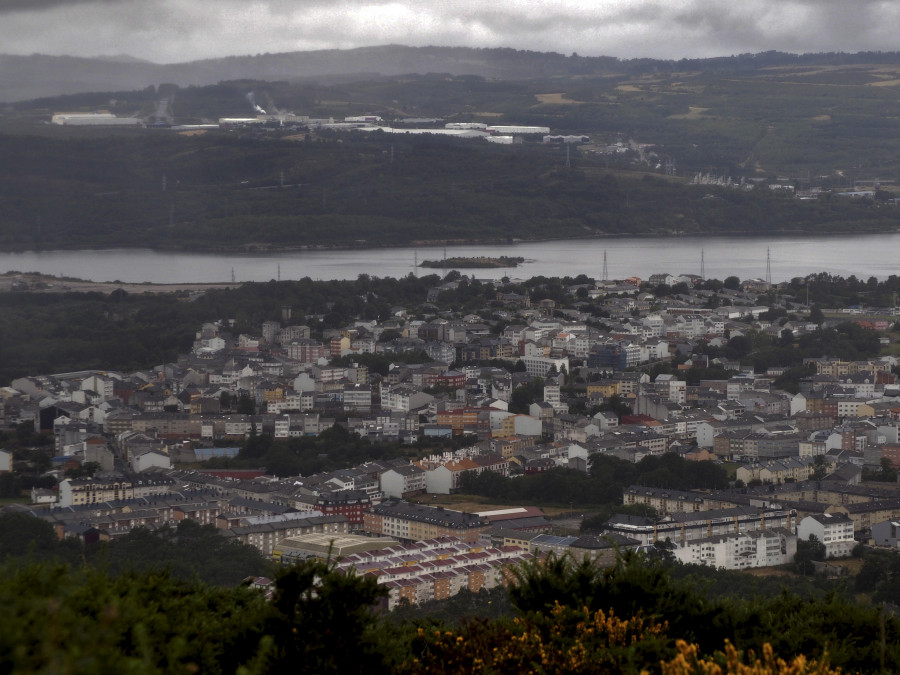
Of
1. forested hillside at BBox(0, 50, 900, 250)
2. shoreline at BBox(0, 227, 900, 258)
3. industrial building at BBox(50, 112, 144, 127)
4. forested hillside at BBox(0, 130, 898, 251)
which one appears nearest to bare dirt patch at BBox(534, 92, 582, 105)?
forested hillside at BBox(0, 50, 900, 250)

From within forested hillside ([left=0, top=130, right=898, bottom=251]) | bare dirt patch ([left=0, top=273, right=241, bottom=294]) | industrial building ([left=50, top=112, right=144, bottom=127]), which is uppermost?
industrial building ([left=50, top=112, right=144, bottom=127])

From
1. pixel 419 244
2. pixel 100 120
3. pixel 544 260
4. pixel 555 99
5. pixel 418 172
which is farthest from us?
pixel 555 99

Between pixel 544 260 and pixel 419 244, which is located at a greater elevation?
pixel 419 244

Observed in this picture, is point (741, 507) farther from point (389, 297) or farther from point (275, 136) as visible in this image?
point (275, 136)

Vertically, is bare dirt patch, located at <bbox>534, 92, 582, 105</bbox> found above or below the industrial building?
above

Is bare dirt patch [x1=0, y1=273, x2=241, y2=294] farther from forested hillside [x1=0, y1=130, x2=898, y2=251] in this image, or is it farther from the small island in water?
forested hillside [x1=0, y1=130, x2=898, y2=251]

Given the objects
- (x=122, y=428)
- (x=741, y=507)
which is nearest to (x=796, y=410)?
(x=741, y=507)

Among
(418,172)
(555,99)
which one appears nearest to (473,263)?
(418,172)

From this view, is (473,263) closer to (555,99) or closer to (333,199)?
(333,199)
